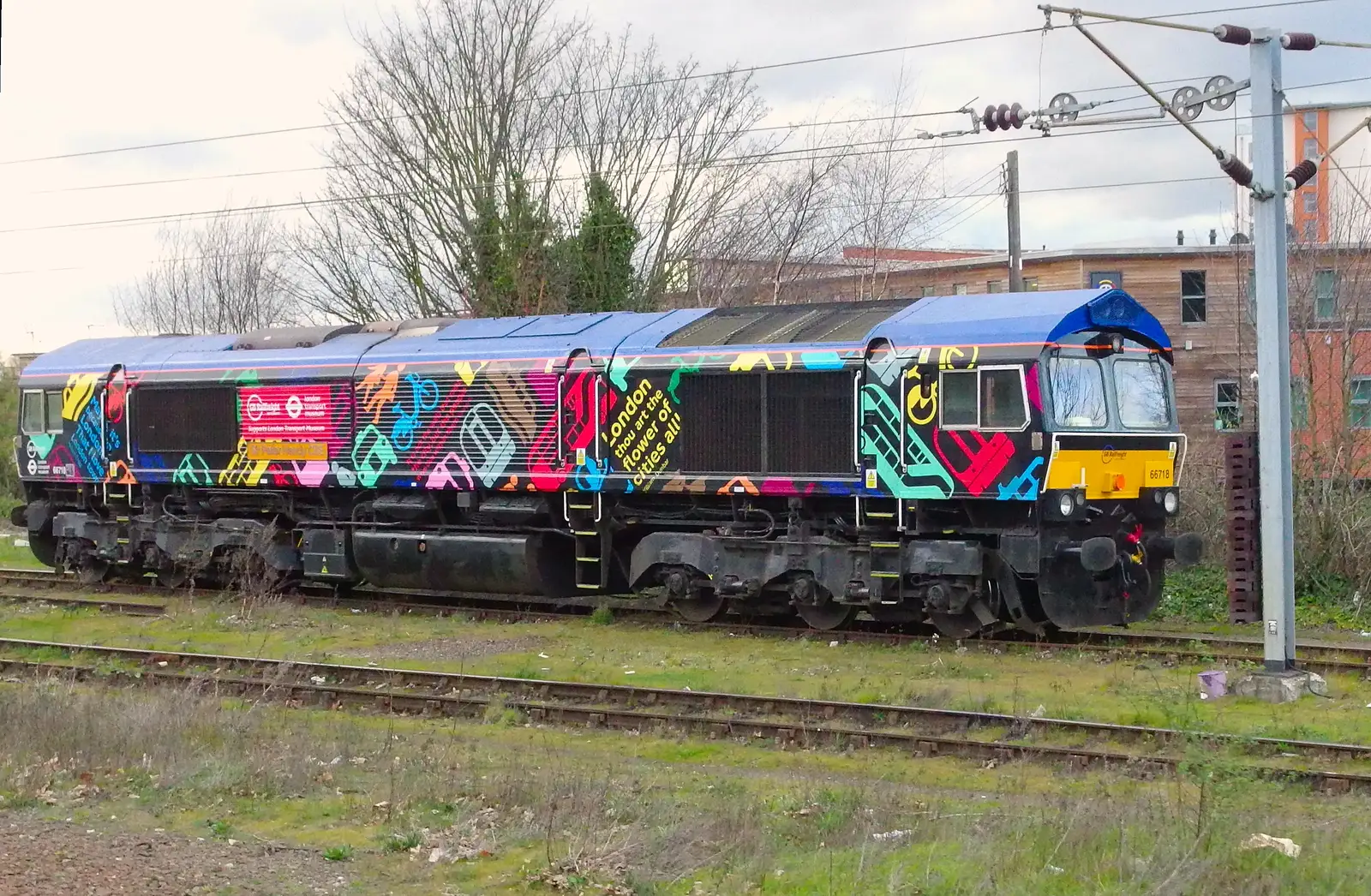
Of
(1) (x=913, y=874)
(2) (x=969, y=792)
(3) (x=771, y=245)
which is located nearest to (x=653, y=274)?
(3) (x=771, y=245)

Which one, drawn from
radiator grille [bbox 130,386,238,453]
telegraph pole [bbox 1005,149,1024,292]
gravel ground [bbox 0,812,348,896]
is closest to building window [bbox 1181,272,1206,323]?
telegraph pole [bbox 1005,149,1024,292]

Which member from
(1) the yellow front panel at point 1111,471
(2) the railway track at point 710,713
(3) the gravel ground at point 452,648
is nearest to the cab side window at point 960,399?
(1) the yellow front panel at point 1111,471

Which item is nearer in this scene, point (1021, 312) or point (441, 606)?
point (1021, 312)

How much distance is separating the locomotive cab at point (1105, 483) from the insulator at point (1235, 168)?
2.67 meters

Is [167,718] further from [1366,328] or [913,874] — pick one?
[1366,328]

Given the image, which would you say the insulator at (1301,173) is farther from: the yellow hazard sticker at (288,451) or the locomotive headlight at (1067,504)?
the yellow hazard sticker at (288,451)

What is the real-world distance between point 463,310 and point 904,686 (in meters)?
20.5

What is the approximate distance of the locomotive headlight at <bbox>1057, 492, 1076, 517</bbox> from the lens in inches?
560

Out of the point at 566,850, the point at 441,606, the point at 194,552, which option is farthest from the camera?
the point at 194,552

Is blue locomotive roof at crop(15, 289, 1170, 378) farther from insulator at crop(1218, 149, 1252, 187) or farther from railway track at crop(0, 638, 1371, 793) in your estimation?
railway track at crop(0, 638, 1371, 793)

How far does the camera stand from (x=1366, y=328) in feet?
71.5

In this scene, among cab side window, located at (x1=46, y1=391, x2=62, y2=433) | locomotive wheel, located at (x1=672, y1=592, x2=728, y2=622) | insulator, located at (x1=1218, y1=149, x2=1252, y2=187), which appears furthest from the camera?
cab side window, located at (x1=46, y1=391, x2=62, y2=433)

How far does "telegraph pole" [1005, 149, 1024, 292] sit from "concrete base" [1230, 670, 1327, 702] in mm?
11211

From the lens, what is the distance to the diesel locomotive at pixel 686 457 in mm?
14594
